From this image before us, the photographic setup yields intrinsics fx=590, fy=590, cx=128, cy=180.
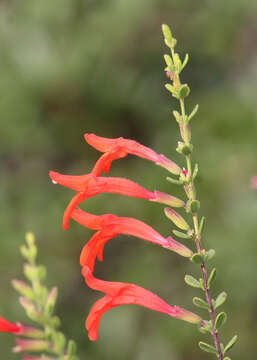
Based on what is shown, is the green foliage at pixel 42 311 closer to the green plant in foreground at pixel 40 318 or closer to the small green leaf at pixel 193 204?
the green plant in foreground at pixel 40 318

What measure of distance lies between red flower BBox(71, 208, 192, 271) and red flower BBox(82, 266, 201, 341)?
0.06 meters

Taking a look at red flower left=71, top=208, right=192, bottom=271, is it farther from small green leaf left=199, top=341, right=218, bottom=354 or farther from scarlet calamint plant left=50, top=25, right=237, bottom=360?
small green leaf left=199, top=341, right=218, bottom=354

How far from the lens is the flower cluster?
1.56 metres

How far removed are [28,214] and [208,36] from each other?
244cm

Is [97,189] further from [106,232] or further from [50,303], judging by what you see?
[50,303]

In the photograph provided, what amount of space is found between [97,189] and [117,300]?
32 cm

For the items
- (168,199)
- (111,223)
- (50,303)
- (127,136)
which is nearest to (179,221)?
(168,199)

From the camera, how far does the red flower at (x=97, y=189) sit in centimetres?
157

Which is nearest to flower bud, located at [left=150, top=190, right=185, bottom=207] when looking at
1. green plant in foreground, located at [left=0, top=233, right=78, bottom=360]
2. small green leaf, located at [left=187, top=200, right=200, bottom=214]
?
small green leaf, located at [left=187, top=200, right=200, bottom=214]

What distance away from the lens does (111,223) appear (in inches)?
65.5

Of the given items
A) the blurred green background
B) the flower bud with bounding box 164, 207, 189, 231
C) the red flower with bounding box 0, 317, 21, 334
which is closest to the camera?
the flower bud with bounding box 164, 207, 189, 231

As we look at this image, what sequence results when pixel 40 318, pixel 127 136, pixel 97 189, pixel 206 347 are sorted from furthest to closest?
pixel 127 136 < pixel 40 318 < pixel 97 189 < pixel 206 347

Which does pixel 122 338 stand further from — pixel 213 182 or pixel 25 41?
pixel 25 41

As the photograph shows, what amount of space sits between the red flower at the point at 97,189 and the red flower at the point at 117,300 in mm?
188
